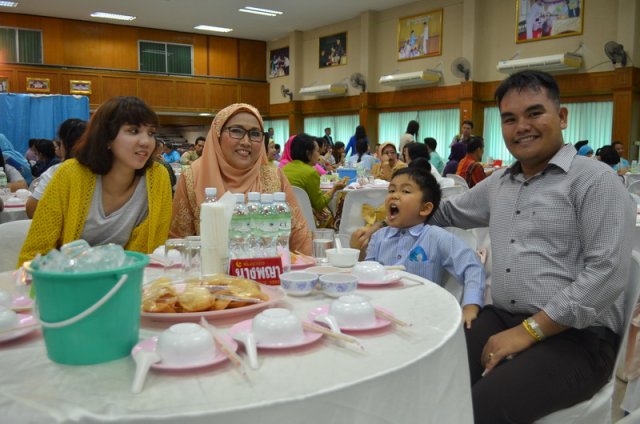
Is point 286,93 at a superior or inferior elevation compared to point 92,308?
superior

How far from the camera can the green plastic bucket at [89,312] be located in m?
0.86

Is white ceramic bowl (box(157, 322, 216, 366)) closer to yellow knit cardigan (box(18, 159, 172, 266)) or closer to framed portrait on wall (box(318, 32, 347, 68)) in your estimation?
yellow knit cardigan (box(18, 159, 172, 266))

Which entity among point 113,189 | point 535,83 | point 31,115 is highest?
point 31,115

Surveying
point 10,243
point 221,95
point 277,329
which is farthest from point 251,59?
point 277,329

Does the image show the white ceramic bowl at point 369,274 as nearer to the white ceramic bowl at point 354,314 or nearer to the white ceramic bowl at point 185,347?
the white ceramic bowl at point 354,314

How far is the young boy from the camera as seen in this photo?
194 cm

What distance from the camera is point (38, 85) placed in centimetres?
1456

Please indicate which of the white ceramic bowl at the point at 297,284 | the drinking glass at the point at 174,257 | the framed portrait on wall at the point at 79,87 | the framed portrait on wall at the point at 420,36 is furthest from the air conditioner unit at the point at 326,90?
the white ceramic bowl at the point at 297,284

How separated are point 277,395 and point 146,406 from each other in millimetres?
188

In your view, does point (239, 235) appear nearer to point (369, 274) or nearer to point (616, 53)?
point (369, 274)

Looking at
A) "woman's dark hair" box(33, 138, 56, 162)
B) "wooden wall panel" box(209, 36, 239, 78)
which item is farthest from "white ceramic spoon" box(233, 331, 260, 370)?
"wooden wall panel" box(209, 36, 239, 78)

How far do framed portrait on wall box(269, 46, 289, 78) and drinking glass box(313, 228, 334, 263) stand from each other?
15.6 meters

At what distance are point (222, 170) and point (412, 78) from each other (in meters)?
10.9

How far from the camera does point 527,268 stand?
1756 millimetres
